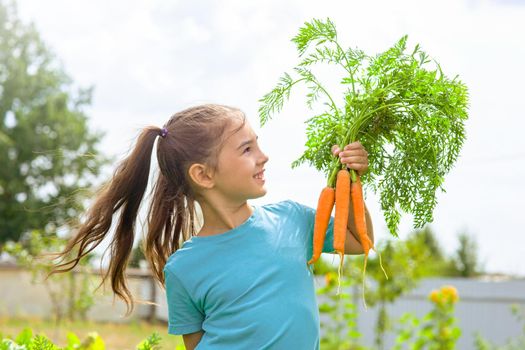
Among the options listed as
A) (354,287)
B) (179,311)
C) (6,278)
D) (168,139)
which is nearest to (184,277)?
(179,311)

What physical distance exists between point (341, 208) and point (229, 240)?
40cm

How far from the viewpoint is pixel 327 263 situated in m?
11.8

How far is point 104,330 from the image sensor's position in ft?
53.5

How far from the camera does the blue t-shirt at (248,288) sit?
261 centimetres

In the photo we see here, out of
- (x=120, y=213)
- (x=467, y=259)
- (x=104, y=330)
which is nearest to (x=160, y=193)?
(x=120, y=213)

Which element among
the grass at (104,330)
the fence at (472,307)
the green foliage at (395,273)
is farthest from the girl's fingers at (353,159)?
the fence at (472,307)

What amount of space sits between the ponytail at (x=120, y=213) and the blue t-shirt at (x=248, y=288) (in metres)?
0.46

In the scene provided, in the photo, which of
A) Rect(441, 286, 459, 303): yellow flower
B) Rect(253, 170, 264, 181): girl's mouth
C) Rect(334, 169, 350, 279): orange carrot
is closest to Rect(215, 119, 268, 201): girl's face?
Rect(253, 170, 264, 181): girl's mouth

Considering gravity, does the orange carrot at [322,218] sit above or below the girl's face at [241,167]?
below

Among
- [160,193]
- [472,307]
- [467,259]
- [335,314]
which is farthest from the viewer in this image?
[467,259]

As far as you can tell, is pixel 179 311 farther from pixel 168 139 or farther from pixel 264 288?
pixel 168 139

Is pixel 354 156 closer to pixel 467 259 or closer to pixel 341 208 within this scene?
pixel 341 208

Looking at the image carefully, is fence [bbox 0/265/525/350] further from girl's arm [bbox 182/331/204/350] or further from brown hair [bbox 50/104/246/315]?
girl's arm [bbox 182/331/204/350]

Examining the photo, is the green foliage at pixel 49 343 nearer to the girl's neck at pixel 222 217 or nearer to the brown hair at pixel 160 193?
the brown hair at pixel 160 193
